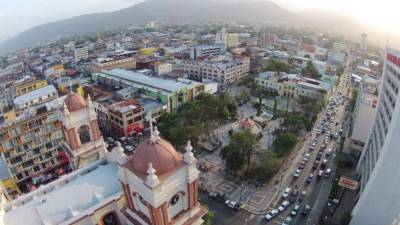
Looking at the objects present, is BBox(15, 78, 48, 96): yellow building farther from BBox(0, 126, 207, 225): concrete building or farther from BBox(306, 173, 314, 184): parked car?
BBox(306, 173, 314, 184): parked car

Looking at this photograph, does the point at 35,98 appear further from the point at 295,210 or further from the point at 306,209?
the point at 306,209

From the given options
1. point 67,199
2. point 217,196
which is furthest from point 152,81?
point 67,199

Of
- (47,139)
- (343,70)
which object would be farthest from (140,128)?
(343,70)

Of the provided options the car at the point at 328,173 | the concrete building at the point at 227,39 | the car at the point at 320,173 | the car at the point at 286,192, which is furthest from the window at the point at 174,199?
the concrete building at the point at 227,39

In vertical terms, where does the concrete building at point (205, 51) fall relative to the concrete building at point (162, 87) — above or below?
above

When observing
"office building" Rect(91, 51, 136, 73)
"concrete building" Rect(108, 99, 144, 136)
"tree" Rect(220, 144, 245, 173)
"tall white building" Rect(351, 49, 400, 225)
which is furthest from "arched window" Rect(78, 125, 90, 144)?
"office building" Rect(91, 51, 136, 73)

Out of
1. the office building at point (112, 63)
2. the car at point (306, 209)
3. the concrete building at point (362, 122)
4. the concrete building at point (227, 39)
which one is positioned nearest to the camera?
the car at point (306, 209)

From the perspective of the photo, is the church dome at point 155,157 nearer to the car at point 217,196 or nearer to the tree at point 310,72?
the car at point 217,196

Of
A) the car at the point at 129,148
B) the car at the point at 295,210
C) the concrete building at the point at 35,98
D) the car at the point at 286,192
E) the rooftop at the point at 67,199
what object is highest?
the rooftop at the point at 67,199
